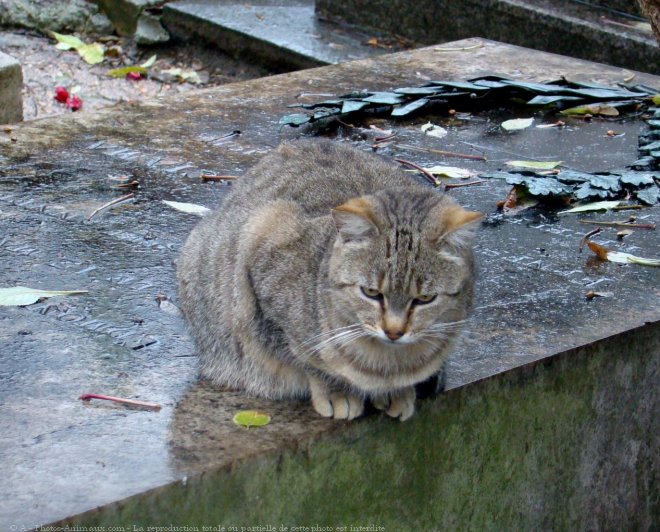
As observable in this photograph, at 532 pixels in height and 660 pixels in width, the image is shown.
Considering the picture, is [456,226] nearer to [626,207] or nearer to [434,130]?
[626,207]

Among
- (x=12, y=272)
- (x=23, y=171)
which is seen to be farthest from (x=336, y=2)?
(x=12, y=272)

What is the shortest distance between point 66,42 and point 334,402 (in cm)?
684

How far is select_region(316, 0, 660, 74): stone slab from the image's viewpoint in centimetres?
758

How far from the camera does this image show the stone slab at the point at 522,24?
7.58m

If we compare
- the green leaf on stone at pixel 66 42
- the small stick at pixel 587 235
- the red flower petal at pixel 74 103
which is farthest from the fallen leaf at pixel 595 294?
the green leaf on stone at pixel 66 42

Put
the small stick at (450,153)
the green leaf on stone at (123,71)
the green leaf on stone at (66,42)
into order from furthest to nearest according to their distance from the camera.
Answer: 1. the green leaf on stone at (66,42)
2. the green leaf on stone at (123,71)
3. the small stick at (450,153)

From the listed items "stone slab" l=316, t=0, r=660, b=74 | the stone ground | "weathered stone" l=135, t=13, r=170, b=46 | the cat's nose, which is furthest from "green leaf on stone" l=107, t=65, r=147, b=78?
the cat's nose

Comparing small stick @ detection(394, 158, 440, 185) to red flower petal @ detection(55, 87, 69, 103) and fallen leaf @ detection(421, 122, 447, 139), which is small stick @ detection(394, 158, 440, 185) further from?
red flower petal @ detection(55, 87, 69, 103)

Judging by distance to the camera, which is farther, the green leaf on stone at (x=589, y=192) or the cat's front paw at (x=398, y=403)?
the green leaf on stone at (x=589, y=192)

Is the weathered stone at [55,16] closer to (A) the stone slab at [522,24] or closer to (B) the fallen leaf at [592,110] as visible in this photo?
(A) the stone slab at [522,24]

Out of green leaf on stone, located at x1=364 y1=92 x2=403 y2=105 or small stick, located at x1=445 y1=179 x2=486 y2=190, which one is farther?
green leaf on stone, located at x1=364 y1=92 x2=403 y2=105

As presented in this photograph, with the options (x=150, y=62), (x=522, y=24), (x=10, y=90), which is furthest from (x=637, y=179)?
(x=150, y=62)

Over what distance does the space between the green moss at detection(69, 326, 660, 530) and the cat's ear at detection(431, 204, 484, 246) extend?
1.92 ft

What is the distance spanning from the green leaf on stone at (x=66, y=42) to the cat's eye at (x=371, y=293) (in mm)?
6846
